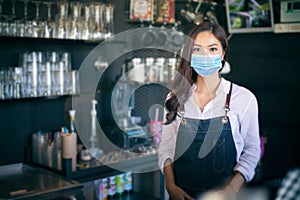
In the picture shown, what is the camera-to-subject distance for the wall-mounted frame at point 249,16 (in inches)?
134

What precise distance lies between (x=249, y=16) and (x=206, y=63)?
88.7 inches

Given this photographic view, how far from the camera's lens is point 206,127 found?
150 cm

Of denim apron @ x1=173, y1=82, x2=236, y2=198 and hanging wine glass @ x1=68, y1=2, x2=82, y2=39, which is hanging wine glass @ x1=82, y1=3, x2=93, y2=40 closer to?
A: hanging wine glass @ x1=68, y1=2, x2=82, y2=39

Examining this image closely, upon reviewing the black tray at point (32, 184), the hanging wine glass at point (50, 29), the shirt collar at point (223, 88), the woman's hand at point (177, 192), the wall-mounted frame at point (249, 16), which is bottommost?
the black tray at point (32, 184)

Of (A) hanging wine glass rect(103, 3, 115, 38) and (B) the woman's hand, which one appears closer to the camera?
(B) the woman's hand

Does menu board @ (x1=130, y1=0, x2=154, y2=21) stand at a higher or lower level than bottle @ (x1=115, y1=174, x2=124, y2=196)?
higher

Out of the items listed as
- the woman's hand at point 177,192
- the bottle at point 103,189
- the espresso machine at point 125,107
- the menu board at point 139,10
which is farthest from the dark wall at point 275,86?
the woman's hand at point 177,192

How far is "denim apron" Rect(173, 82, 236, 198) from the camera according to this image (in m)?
1.48

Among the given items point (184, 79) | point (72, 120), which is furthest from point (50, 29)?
point (184, 79)

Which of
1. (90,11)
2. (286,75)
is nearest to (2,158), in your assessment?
(90,11)

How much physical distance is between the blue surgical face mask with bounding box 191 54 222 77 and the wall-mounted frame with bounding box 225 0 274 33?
2.13 m

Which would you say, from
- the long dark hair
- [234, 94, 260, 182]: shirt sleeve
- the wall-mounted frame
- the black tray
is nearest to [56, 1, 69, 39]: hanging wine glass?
the black tray

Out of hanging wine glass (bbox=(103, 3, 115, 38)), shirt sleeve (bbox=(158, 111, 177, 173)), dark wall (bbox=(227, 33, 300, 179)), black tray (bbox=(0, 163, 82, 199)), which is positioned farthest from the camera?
dark wall (bbox=(227, 33, 300, 179))

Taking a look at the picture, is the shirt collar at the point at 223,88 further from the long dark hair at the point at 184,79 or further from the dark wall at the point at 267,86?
the dark wall at the point at 267,86
